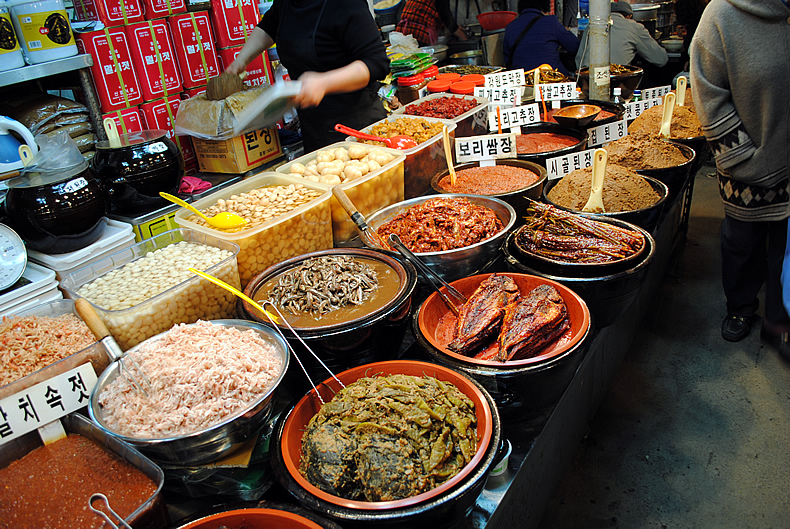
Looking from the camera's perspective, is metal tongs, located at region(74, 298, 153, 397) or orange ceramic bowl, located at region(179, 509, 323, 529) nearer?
orange ceramic bowl, located at region(179, 509, 323, 529)

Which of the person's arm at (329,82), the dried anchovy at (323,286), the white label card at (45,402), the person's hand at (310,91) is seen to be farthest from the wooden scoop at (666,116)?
the white label card at (45,402)

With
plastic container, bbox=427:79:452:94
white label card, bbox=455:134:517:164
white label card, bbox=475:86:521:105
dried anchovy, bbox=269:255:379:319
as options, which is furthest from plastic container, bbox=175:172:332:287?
plastic container, bbox=427:79:452:94

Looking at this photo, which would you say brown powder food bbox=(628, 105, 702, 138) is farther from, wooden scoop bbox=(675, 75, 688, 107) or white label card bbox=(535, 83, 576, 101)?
white label card bbox=(535, 83, 576, 101)

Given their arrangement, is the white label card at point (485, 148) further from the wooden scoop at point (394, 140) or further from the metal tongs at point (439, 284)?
the metal tongs at point (439, 284)

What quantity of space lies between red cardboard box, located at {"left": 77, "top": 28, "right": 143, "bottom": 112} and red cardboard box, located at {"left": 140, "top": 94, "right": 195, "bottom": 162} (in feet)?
0.36

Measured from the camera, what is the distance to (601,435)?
106 inches

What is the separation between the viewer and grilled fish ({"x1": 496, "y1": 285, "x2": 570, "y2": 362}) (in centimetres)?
145

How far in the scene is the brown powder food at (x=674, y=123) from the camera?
3.16 meters

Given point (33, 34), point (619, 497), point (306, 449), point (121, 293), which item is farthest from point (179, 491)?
point (33, 34)

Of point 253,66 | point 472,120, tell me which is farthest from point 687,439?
point 253,66

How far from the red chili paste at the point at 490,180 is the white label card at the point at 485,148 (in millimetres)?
60

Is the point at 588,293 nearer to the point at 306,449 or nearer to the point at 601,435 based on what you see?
the point at 306,449

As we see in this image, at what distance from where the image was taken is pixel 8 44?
2352 millimetres

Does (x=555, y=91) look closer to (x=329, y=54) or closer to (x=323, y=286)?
(x=329, y=54)
